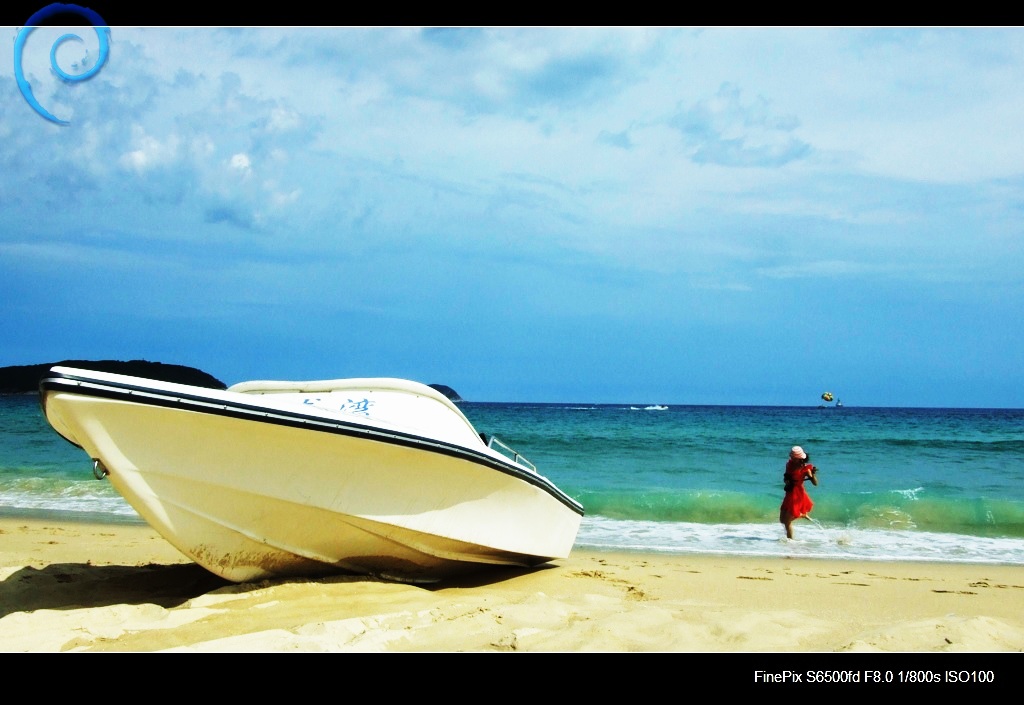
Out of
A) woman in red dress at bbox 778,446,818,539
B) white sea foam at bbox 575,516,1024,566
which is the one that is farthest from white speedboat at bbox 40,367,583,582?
woman in red dress at bbox 778,446,818,539

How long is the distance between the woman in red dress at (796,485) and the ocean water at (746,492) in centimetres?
36

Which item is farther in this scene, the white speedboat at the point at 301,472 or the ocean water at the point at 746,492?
the ocean water at the point at 746,492

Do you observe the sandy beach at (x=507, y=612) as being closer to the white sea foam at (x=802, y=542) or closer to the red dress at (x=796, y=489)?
the white sea foam at (x=802, y=542)

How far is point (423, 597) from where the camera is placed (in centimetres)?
597

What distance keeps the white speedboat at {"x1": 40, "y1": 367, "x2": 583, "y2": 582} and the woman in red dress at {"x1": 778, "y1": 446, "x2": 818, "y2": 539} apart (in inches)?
210

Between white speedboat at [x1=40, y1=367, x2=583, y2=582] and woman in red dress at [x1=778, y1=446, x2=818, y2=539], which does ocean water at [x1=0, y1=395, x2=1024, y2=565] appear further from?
white speedboat at [x1=40, y1=367, x2=583, y2=582]

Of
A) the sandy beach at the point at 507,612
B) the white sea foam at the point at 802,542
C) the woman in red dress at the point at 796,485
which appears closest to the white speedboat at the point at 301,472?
the sandy beach at the point at 507,612

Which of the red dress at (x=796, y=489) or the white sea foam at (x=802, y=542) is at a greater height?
the red dress at (x=796, y=489)

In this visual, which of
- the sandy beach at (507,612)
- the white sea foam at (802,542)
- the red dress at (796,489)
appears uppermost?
the red dress at (796,489)

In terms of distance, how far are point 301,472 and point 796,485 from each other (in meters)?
7.52

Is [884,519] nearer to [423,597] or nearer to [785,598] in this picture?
[785,598]

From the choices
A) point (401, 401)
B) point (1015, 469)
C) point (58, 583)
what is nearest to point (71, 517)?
point (58, 583)

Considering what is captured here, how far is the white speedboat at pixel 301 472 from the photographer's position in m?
5.09
